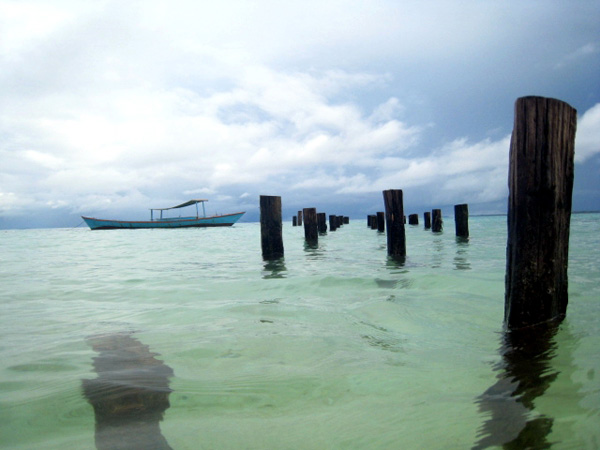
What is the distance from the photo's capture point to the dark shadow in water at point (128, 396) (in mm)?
1974

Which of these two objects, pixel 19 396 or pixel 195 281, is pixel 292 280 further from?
pixel 19 396

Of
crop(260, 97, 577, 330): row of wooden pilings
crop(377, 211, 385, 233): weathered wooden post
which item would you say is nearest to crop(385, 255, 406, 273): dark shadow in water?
crop(260, 97, 577, 330): row of wooden pilings

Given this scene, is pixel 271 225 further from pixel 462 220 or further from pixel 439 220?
pixel 439 220

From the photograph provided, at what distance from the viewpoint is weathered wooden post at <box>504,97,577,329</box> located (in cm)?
330

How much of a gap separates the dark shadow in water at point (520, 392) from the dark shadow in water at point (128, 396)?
1.70m

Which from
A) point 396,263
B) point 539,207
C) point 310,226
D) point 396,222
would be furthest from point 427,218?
point 539,207

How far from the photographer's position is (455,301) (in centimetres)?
511

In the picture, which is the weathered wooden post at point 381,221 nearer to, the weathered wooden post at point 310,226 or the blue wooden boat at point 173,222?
the weathered wooden post at point 310,226

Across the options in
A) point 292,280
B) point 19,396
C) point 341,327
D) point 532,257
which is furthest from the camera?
point 292,280

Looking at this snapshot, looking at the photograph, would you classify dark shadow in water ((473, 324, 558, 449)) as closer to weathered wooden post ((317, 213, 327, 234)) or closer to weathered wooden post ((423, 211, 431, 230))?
weathered wooden post ((317, 213, 327, 234))

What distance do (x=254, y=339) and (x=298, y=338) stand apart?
42cm

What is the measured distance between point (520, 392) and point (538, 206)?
5.62 ft

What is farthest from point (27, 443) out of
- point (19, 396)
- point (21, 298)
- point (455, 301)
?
point (21, 298)

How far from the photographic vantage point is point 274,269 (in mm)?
8766
